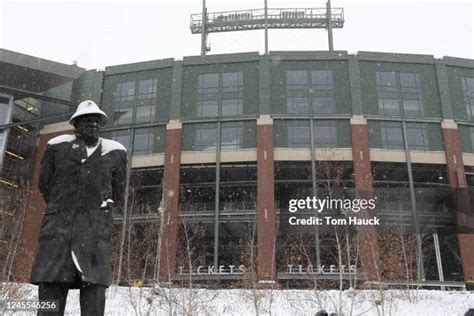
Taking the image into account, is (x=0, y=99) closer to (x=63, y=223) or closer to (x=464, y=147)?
(x=464, y=147)

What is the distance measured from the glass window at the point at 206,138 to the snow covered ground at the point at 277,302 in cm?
1558

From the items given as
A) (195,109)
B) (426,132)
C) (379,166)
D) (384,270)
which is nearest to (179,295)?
(384,270)

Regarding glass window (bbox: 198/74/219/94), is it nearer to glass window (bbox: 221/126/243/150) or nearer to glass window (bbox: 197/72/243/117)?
glass window (bbox: 197/72/243/117)

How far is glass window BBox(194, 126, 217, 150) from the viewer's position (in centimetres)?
4002

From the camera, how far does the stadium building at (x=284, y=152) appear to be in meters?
37.7

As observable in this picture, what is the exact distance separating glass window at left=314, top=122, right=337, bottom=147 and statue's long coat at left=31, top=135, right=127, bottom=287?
115 feet

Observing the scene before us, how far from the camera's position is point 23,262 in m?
39.5

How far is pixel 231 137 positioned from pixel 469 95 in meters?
19.9

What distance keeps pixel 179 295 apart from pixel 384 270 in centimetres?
1508

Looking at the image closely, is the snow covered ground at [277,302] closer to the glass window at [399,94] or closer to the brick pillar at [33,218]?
the brick pillar at [33,218]

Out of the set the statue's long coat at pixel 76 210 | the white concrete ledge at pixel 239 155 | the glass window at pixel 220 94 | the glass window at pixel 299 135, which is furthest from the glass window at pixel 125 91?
the statue's long coat at pixel 76 210

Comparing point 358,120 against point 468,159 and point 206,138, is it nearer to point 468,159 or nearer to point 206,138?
point 468,159

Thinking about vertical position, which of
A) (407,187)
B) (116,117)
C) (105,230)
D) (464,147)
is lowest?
(105,230)

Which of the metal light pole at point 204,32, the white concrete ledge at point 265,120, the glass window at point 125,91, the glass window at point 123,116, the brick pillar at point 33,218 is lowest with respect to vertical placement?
the brick pillar at point 33,218
